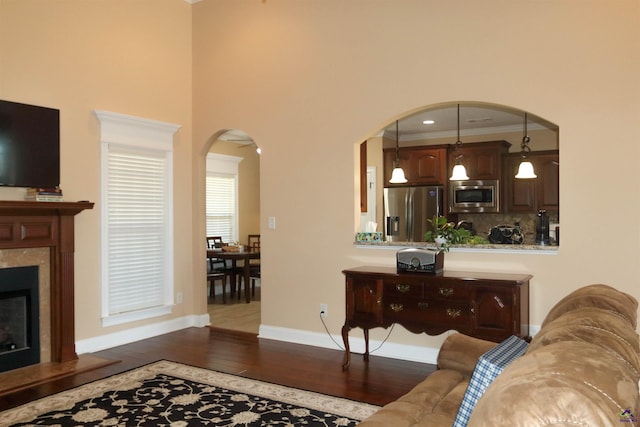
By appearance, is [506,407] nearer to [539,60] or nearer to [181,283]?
[539,60]

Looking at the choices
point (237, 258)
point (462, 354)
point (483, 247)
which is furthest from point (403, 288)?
point (237, 258)

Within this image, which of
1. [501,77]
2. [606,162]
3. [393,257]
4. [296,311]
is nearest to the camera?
[606,162]

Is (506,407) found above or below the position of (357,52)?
below

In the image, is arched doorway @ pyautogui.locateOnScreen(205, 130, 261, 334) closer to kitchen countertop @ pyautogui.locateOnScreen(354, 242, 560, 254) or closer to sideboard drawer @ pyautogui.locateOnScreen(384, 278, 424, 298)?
kitchen countertop @ pyautogui.locateOnScreen(354, 242, 560, 254)

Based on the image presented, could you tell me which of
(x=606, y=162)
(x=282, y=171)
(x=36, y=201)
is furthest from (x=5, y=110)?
(x=606, y=162)

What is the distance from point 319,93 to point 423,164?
3643 mm

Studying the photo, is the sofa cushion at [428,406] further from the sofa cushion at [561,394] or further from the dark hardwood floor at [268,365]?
the dark hardwood floor at [268,365]

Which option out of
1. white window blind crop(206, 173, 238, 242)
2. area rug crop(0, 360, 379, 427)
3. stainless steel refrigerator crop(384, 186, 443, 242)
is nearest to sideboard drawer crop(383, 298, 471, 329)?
area rug crop(0, 360, 379, 427)

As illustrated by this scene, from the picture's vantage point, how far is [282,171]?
514 cm

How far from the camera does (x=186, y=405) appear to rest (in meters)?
3.33

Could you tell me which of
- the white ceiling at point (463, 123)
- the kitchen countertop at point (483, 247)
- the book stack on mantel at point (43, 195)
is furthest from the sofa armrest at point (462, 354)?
the white ceiling at point (463, 123)

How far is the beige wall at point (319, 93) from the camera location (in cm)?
370

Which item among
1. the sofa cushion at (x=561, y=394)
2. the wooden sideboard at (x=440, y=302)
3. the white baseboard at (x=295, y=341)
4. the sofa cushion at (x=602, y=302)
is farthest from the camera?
the white baseboard at (x=295, y=341)

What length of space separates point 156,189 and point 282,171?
1.45 metres
